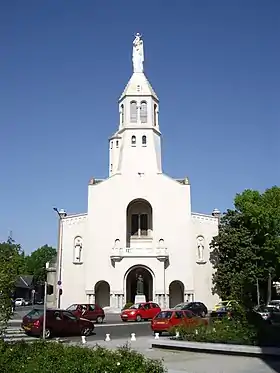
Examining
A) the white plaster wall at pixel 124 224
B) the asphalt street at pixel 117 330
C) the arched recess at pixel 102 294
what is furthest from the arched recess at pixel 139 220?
the asphalt street at pixel 117 330

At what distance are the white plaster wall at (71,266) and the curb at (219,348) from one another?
31.3 meters

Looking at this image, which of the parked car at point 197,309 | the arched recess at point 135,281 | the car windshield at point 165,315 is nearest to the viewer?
the car windshield at point 165,315

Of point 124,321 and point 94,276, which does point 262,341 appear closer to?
point 124,321

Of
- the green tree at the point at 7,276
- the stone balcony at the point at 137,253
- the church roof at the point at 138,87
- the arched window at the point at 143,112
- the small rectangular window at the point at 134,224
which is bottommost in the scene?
the green tree at the point at 7,276

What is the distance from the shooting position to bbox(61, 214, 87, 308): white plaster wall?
1873 inches

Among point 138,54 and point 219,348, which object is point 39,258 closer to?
point 138,54

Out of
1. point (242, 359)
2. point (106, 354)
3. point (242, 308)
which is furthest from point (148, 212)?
point (106, 354)

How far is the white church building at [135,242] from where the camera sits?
46781 millimetres

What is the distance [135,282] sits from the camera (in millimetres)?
49500

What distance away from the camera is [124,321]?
3628 centimetres

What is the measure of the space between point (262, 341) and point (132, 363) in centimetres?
832

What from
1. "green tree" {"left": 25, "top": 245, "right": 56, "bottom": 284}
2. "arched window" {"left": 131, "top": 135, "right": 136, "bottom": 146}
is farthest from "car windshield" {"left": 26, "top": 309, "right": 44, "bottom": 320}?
"green tree" {"left": 25, "top": 245, "right": 56, "bottom": 284}

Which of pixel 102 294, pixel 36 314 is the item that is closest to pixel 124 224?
pixel 102 294

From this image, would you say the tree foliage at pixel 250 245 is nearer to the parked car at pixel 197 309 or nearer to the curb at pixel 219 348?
the parked car at pixel 197 309
